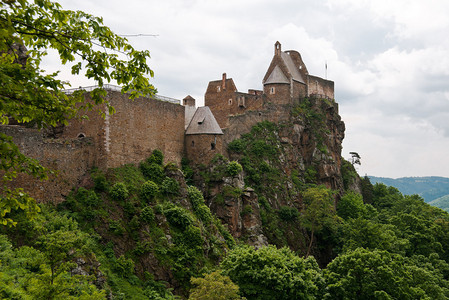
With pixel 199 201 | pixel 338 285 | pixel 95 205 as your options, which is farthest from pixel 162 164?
pixel 338 285

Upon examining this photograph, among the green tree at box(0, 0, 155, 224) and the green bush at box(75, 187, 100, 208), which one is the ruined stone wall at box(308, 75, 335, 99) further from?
the green tree at box(0, 0, 155, 224)

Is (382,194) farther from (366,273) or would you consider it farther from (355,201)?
(366,273)

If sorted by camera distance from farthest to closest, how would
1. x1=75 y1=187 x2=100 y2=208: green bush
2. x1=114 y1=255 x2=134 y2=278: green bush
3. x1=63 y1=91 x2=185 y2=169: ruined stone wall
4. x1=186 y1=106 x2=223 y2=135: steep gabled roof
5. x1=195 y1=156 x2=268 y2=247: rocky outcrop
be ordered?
x1=186 y1=106 x2=223 y2=135: steep gabled roof, x1=195 y1=156 x2=268 y2=247: rocky outcrop, x1=63 y1=91 x2=185 y2=169: ruined stone wall, x1=75 y1=187 x2=100 y2=208: green bush, x1=114 y1=255 x2=134 y2=278: green bush

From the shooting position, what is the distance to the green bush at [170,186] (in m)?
39.2

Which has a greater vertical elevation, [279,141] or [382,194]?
[279,141]

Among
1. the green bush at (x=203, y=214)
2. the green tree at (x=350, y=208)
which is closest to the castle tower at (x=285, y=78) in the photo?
the green tree at (x=350, y=208)

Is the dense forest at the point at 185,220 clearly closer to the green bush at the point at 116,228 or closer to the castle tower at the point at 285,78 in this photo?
the green bush at the point at 116,228

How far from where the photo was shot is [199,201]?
4150cm

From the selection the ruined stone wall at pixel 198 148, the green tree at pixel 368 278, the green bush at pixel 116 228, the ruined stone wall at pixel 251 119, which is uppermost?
the ruined stone wall at pixel 251 119

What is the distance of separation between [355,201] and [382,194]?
24.3m

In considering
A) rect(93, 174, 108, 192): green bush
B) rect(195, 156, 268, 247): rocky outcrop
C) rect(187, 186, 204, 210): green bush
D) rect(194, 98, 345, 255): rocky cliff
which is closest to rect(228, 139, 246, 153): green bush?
rect(194, 98, 345, 255): rocky cliff

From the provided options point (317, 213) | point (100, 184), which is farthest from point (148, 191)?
point (317, 213)

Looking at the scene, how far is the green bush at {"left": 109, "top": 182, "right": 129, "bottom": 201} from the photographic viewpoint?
115 ft

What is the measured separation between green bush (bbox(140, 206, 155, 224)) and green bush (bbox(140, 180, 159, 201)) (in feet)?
5.82
